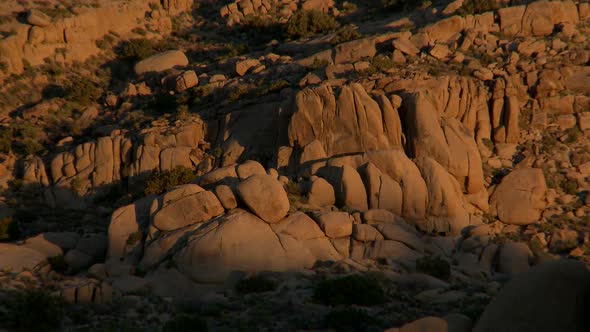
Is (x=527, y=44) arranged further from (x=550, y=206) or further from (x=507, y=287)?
(x=507, y=287)

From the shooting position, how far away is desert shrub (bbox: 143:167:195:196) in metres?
31.8

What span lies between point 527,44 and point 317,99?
17.0m

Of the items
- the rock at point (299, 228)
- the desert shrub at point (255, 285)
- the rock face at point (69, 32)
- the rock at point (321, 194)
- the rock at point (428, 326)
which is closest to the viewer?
the rock at point (428, 326)

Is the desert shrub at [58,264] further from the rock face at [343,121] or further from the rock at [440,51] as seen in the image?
the rock at [440,51]

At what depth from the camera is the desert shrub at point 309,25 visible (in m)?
50.6

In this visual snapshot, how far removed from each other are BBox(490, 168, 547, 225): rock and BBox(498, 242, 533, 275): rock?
13.6ft

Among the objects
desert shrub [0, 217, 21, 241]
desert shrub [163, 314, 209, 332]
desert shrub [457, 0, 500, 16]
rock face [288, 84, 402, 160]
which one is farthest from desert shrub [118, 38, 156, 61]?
desert shrub [163, 314, 209, 332]

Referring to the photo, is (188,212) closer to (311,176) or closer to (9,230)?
(311,176)

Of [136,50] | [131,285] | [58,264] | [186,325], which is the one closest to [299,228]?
[131,285]

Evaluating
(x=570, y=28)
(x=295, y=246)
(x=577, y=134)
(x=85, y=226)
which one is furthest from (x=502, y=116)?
(x=85, y=226)

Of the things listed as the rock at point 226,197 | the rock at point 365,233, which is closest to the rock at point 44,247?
Answer: the rock at point 226,197

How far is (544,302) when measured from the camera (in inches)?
519

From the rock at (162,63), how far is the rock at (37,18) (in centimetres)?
1004

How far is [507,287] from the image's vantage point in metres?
13.9
